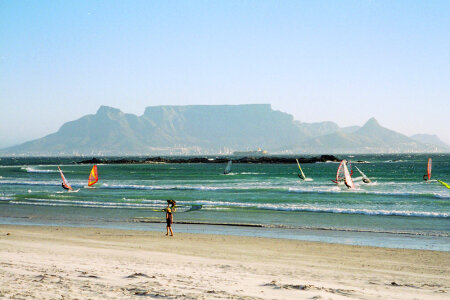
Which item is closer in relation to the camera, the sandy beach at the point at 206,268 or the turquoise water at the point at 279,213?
the sandy beach at the point at 206,268

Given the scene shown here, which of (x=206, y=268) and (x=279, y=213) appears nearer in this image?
(x=206, y=268)

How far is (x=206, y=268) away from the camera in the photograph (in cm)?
957

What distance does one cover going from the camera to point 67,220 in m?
19.6

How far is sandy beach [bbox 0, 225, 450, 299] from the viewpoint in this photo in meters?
7.29

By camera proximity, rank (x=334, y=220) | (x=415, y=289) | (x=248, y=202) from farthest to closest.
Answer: (x=248, y=202)
(x=334, y=220)
(x=415, y=289)

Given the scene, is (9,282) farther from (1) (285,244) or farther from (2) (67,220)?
(2) (67,220)

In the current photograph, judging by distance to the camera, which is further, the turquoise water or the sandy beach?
the turquoise water

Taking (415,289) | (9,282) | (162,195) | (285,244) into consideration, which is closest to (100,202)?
(162,195)

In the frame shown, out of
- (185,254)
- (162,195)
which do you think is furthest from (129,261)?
(162,195)

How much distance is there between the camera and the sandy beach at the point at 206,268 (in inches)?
287

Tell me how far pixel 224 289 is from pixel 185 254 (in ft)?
14.7

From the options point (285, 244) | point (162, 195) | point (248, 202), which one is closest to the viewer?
point (285, 244)

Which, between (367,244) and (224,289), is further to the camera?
(367,244)

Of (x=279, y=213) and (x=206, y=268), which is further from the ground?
(x=206, y=268)
